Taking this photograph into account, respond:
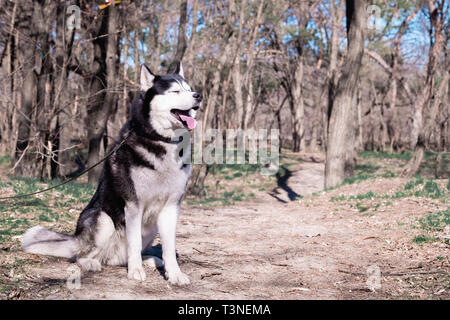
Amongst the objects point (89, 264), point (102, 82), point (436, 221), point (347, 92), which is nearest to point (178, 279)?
point (89, 264)

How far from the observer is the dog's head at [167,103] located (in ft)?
13.6

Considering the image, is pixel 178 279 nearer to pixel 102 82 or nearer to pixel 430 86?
pixel 102 82

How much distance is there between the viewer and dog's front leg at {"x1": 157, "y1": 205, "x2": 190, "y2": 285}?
410 cm

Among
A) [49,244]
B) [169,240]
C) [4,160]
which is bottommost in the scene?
[4,160]

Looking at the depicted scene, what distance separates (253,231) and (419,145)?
7461 mm

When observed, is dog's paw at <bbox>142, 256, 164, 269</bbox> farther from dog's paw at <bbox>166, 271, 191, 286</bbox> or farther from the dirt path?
dog's paw at <bbox>166, 271, 191, 286</bbox>

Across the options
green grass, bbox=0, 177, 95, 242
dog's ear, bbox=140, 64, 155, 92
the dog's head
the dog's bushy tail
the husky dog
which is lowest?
green grass, bbox=0, 177, 95, 242

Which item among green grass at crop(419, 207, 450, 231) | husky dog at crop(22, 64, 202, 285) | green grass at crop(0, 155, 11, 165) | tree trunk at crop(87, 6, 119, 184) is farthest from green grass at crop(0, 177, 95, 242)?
green grass at crop(0, 155, 11, 165)

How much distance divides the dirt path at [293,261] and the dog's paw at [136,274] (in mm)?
67

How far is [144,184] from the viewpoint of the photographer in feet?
13.2

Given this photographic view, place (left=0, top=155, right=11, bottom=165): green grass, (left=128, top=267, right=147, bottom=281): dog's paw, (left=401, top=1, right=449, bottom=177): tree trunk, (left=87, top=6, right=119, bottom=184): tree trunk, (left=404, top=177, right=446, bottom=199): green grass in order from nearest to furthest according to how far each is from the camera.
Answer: (left=128, top=267, right=147, bottom=281): dog's paw → (left=404, top=177, right=446, bottom=199): green grass → (left=401, top=1, right=449, bottom=177): tree trunk → (left=87, top=6, right=119, bottom=184): tree trunk → (left=0, top=155, right=11, bottom=165): green grass

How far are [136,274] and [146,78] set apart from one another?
1.93 m

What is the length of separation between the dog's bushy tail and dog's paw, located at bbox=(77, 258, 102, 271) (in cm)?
21
